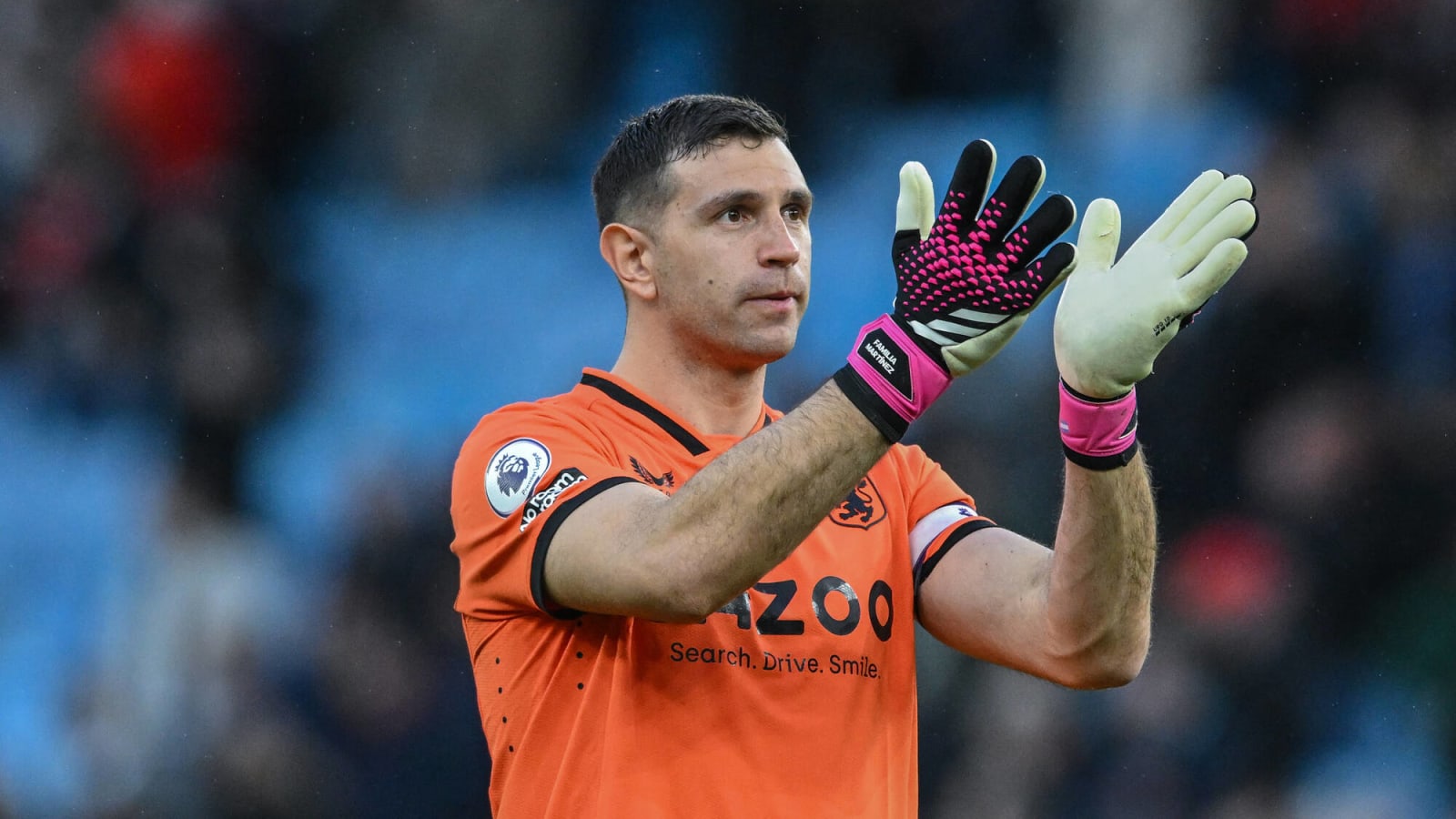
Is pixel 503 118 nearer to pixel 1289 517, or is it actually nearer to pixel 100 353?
pixel 100 353

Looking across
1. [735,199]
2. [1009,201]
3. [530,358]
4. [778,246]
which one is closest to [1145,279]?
[1009,201]

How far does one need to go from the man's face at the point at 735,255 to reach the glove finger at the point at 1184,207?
86 centimetres

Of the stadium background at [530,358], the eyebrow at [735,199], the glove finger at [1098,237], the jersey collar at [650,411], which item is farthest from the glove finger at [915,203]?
the stadium background at [530,358]

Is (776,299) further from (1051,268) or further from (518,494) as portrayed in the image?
(1051,268)

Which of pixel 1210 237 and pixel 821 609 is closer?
pixel 1210 237

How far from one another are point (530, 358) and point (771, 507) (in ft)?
14.7

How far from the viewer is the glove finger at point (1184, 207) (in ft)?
8.38

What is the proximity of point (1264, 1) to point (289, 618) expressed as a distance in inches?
187

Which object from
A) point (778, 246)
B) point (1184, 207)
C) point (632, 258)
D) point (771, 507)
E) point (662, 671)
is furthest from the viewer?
point (632, 258)

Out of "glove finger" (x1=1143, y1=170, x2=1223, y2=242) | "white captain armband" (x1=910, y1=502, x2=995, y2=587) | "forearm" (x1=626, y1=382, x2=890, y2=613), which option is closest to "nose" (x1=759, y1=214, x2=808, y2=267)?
"white captain armband" (x1=910, y1=502, x2=995, y2=587)

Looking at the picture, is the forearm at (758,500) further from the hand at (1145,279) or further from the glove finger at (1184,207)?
the glove finger at (1184,207)

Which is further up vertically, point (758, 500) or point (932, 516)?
point (932, 516)

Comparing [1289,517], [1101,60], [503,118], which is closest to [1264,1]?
[1101,60]

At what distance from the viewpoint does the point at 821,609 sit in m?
2.99
